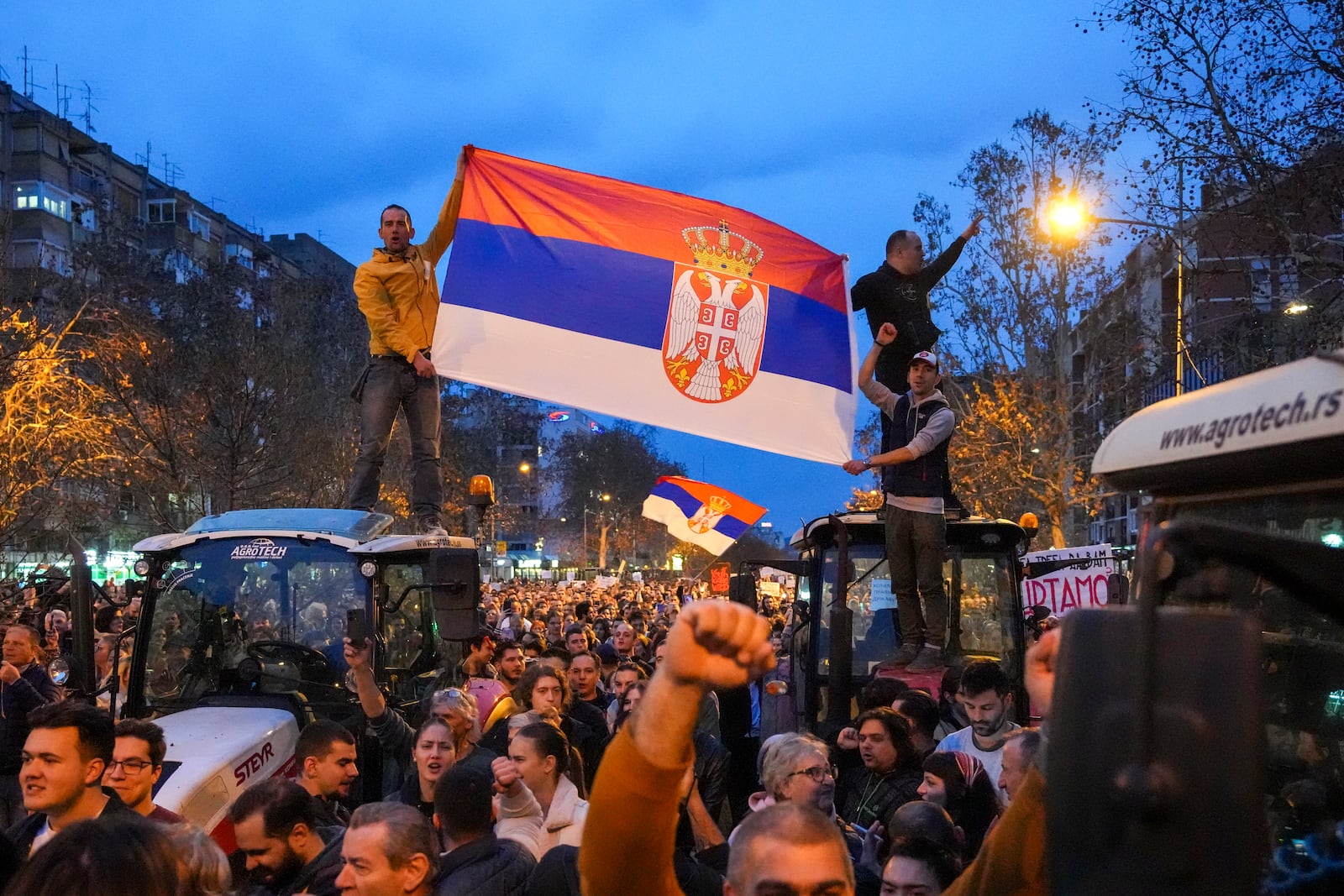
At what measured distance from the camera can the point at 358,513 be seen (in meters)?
8.36

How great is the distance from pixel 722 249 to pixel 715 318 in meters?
0.43

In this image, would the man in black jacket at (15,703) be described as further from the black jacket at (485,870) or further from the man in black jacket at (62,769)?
the black jacket at (485,870)

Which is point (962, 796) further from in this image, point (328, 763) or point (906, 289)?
point (906, 289)

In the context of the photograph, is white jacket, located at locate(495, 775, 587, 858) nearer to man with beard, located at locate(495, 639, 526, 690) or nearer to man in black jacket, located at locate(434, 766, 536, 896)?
man in black jacket, located at locate(434, 766, 536, 896)

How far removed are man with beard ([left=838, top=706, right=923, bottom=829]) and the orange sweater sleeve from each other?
13.0ft

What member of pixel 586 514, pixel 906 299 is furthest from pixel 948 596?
pixel 586 514

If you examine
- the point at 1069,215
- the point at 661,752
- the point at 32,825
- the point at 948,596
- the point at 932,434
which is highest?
the point at 1069,215

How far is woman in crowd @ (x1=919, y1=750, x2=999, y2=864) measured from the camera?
539cm

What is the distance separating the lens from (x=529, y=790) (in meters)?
5.74

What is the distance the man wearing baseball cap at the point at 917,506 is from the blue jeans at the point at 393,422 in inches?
123

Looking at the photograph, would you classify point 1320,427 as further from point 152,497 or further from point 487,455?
point 487,455

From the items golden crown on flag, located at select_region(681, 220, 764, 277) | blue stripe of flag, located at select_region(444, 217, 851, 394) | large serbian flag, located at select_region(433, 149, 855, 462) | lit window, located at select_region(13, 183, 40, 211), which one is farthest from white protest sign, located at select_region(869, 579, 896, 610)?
lit window, located at select_region(13, 183, 40, 211)

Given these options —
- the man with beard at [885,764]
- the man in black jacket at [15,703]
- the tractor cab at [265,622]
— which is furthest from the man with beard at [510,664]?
the man with beard at [885,764]

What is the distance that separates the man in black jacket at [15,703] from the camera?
300 inches
